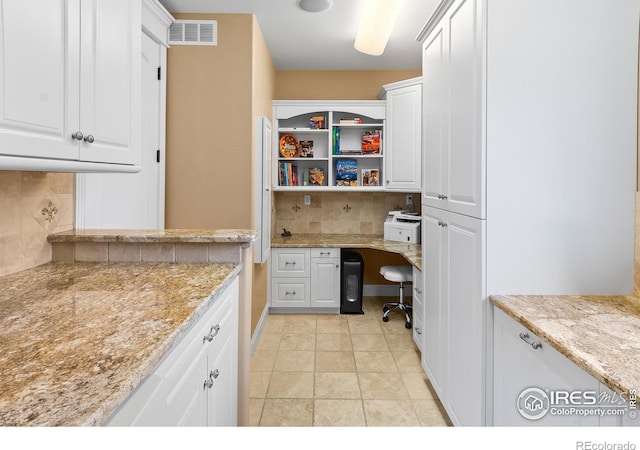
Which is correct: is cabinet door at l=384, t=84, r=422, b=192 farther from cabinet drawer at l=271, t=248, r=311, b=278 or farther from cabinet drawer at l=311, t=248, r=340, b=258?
cabinet drawer at l=271, t=248, r=311, b=278

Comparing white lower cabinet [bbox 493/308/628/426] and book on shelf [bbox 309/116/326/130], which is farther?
book on shelf [bbox 309/116/326/130]

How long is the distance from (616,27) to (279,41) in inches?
109

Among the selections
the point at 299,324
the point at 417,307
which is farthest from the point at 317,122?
the point at 417,307

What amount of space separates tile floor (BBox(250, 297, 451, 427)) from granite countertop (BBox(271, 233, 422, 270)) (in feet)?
2.48

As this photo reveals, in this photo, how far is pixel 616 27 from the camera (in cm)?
148

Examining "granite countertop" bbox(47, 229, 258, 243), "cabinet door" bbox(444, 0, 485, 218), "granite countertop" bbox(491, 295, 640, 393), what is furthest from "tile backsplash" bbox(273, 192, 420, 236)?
"granite countertop" bbox(491, 295, 640, 393)

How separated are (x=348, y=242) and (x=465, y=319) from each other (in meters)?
2.28

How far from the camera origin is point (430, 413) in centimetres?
217

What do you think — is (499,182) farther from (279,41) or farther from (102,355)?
(279,41)

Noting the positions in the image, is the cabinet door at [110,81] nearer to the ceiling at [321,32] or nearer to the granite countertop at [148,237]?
the granite countertop at [148,237]

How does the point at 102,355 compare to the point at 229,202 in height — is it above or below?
below

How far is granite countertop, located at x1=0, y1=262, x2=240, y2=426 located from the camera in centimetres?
62

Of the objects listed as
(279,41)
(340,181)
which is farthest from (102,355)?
(340,181)

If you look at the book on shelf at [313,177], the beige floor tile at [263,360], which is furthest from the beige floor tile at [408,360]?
the book on shelf at [313,177]
